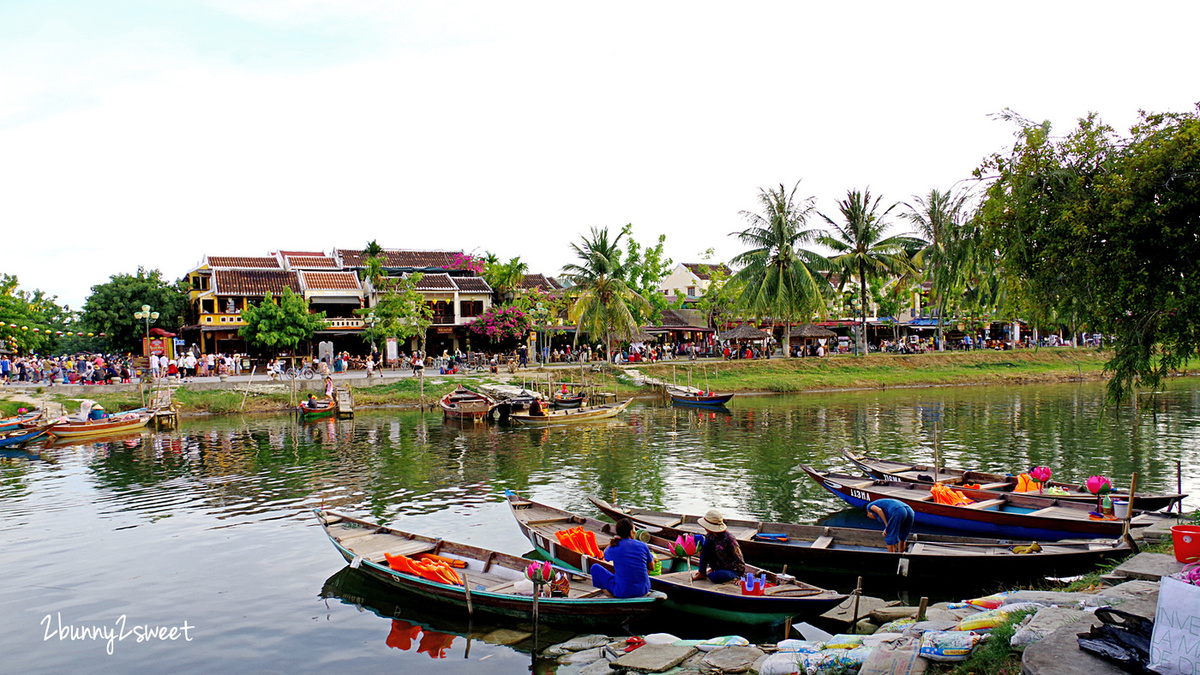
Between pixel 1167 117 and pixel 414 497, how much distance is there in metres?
17.5

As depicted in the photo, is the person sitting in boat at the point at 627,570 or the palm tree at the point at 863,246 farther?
the palm tree at the point at 863,246

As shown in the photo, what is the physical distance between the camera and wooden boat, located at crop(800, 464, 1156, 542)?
13.0m

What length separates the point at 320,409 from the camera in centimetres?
3672

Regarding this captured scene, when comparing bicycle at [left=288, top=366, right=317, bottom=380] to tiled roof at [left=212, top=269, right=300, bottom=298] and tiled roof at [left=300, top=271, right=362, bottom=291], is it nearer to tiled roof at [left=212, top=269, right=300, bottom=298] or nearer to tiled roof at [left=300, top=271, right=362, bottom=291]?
tiled roof at [left=212, top=269, right=300, bottom=298]

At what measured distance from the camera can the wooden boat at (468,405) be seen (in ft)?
115

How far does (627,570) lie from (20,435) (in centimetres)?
3002

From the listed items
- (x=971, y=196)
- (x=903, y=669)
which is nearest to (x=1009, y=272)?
(x=971, y=196)

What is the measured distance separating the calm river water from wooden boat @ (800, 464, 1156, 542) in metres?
1.57

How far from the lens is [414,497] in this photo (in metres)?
19.7

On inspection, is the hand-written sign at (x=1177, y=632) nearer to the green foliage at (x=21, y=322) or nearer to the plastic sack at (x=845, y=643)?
the plastic sack at (x=845, y=643)

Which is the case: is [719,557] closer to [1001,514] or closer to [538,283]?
[1001,514]

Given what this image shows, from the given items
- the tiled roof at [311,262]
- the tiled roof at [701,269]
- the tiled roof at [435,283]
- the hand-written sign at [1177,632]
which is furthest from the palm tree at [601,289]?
the hand-written sign at [1177,632]

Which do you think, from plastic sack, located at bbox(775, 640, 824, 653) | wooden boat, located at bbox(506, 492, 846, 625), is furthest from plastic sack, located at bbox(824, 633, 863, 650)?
wooden boat, located at bbox(506, 492, 846, 625)

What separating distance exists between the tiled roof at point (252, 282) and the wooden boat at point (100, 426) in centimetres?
1857
